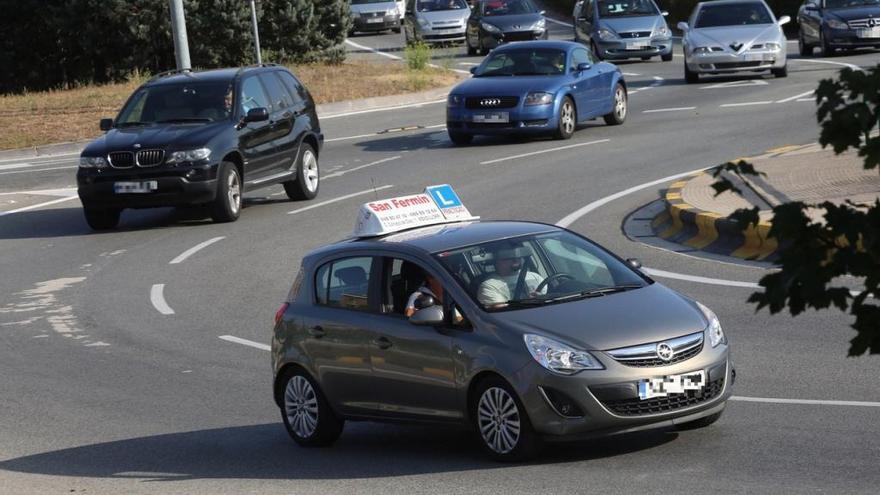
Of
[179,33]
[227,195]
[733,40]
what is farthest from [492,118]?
[733,40]

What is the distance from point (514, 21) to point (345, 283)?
3467 cm

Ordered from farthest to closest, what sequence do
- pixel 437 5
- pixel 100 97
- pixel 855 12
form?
pixel 437 5 → pixel 855 12 → pixel 100 97

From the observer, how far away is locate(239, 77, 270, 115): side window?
2030 centimetres

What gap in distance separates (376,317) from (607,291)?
1.37 meters

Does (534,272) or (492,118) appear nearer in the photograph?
(534,272)

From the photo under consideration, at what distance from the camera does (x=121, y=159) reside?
760 inches

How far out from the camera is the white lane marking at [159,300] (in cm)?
1470

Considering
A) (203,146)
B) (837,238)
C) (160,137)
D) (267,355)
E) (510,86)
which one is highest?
(837,238)

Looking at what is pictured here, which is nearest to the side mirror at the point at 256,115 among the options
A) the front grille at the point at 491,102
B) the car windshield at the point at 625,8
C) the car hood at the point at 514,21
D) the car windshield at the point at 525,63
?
the front grille at the point at 491,102

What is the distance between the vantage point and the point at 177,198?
19172 mm

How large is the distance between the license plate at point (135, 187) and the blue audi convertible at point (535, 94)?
6.84 metres

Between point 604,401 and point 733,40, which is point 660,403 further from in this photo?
point 733,40

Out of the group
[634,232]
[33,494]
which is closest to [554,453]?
[33,494]

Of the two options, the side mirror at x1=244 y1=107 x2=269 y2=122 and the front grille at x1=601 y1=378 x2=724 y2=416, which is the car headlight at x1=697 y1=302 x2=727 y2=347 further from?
the side mirror at x1=244 y1=107 x2=269 y2=122
